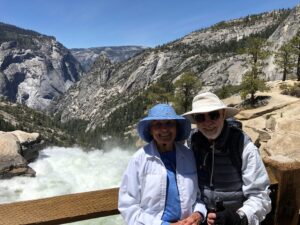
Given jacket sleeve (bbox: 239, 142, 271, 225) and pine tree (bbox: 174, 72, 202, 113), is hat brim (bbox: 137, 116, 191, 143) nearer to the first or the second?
jacket sleeve (bbox: 239, 142, 271, 225)

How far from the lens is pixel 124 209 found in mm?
3533

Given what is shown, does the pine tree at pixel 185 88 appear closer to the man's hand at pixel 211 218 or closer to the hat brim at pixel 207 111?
the hat brim at pixel 207 111

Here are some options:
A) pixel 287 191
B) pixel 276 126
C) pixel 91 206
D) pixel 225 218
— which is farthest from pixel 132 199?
pixel 276 126

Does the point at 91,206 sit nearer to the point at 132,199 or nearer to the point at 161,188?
the point at 132,199

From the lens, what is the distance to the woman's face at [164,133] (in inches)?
146

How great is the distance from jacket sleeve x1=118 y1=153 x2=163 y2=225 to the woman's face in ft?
0.99

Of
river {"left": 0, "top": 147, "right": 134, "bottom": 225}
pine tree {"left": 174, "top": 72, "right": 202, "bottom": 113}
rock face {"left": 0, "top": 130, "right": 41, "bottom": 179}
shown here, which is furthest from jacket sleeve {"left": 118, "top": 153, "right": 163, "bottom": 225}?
pine tree {"left": 174, "top": 72, "right": 202, "bottom": 113}

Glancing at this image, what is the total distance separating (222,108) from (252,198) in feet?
2.82

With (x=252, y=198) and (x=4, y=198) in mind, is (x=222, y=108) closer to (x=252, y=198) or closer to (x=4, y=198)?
(x=252, y=198)

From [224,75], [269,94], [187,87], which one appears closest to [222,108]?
[269,94]

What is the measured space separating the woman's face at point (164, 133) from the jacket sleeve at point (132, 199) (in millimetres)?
301

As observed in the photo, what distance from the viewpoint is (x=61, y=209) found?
3.46 metres

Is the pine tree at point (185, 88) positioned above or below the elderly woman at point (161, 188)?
below

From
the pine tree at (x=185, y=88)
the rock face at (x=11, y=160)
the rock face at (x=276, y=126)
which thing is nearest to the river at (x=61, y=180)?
the rock face at (x=11, y=160)
